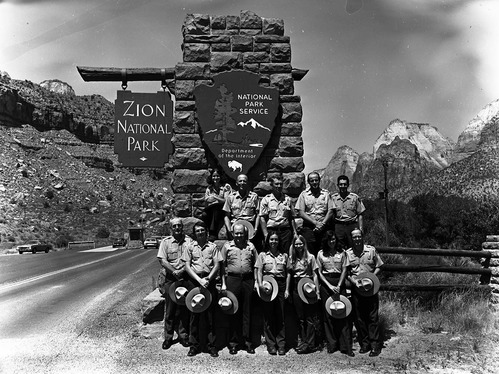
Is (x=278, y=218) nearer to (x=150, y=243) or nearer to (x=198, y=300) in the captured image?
(x=198, y=300)

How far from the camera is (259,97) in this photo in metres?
7.20

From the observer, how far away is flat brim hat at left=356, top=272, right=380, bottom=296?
607 centimetres

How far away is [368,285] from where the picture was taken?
6066mm

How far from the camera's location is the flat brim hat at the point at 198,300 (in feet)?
19.7

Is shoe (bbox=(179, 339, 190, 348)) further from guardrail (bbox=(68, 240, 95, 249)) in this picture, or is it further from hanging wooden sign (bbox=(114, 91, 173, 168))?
guardrail (bbox=(68, 240, 95, 249))

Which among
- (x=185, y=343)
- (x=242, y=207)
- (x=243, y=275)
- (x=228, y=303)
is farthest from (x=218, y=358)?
(x=242, y=207)

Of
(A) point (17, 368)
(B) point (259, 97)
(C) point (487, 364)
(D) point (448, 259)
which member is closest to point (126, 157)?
(B) point (259, 97)

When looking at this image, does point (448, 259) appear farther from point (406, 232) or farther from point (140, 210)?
point (140, 210)

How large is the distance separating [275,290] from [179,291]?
4.44ft

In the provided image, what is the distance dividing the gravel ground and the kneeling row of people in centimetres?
24

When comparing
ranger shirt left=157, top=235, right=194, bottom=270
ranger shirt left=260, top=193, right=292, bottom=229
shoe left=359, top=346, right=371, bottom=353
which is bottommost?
shoe left=359, top=346, right=371, bottom=353

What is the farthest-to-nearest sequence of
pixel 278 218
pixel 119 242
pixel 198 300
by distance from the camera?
pixel 119 242, pixel 278 218, pixel 198 300

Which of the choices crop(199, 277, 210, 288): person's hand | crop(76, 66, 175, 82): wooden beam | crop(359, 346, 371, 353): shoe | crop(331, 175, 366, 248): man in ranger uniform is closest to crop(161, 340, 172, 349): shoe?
crop(199, 277, 210, 288): person's hand

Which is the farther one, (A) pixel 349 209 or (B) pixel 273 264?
(A) pixel 349 209
